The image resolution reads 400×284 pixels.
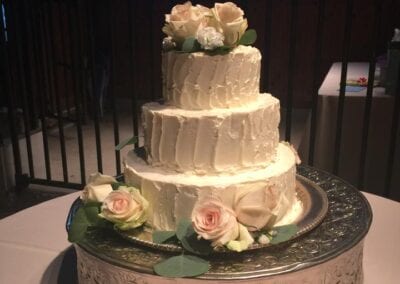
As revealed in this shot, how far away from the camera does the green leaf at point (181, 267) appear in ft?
3.69

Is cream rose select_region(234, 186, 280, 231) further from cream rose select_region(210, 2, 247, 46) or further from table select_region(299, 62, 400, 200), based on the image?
table select_region(299, 62, 400, 200)

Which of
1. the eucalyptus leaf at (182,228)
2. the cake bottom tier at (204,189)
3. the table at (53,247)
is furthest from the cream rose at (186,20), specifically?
the table at (53,247)

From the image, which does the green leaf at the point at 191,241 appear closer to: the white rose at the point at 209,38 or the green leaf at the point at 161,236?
the green leaf at the point at 161,236

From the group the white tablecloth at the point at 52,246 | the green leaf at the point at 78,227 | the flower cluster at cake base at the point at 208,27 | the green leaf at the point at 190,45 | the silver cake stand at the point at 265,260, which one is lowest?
the white tablecloth at the point at 52,246

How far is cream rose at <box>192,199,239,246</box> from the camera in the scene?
1.14 meters

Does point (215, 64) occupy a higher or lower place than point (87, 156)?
higher

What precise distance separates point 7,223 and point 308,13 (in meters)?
4.36

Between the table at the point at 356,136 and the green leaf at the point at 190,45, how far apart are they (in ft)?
5.74

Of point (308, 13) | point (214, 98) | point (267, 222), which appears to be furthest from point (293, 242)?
point (308, 13)

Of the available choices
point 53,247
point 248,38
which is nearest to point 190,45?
point 248,38

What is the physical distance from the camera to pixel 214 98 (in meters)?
1.33

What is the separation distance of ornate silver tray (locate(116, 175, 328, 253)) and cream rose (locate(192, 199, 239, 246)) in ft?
0.15

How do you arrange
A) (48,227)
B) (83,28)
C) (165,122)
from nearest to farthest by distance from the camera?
(165,122), (48,227), (83,28)

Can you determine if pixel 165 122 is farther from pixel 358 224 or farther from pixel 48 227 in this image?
pixel 48 227
